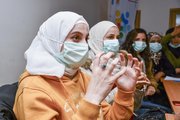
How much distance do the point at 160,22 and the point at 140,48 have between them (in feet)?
5.89

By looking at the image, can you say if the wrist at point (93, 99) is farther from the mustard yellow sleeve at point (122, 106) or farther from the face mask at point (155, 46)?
the face mask at point (155, 46)

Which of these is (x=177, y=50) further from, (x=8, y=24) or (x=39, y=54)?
(x=39, y=54)

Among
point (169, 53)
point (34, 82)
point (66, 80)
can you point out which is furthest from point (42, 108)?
point (169, 53)

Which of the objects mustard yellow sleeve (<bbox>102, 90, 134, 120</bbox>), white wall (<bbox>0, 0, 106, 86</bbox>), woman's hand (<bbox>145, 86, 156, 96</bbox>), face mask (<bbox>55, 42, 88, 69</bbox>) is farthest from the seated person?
face mask (<bbox>55, 42, 88, 69</bbox>)

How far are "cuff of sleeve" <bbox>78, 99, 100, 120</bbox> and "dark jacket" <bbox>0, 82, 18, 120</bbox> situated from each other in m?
0.34

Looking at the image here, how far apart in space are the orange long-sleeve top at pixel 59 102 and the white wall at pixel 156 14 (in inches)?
132

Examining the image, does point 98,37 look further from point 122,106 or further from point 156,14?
point 156,14

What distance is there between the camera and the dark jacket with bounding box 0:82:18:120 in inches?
43.3

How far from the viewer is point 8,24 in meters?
1.87

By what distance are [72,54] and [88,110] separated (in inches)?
15.8

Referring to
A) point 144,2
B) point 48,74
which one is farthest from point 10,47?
point 144,2

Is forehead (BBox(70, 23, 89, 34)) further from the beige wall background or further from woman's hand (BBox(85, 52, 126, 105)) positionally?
the beige wall background

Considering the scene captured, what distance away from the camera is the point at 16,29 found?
1.96 m

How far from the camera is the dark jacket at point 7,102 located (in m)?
1.10
